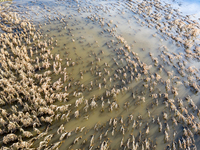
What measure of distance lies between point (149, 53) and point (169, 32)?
23.9ft

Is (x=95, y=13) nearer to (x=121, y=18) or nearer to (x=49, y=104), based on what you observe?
(x=121, y=18)

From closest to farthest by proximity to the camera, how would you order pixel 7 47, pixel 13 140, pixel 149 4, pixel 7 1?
pixel 13 140 → pixel 7 47 → pixel 7 1 → pixel 149 4

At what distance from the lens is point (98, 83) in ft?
38.7

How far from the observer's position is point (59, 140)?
7871 millimetres

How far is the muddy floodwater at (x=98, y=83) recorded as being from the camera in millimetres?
8164

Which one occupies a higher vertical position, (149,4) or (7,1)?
(149,4)

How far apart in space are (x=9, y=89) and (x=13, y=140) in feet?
13.2

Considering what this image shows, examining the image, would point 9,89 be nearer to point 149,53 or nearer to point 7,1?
point 149,53

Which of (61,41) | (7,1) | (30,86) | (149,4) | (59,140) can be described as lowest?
(59,140)

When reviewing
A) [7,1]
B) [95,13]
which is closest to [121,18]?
[95,13]

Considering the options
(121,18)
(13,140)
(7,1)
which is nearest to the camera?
(13,140)

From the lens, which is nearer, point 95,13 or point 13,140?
point 13,140

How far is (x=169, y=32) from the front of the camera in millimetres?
19562

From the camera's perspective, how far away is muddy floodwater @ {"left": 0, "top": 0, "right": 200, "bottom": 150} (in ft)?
26.8
